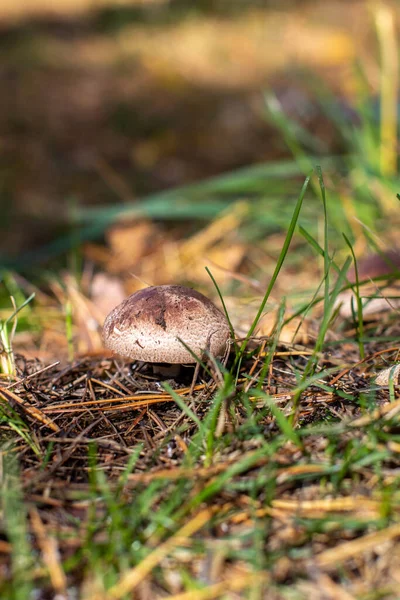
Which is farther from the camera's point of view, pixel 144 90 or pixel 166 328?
pixel 144 90

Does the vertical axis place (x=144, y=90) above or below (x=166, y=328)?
above

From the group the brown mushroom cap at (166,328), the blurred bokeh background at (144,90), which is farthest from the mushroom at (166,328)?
the blurred bokeh background at (144,90)

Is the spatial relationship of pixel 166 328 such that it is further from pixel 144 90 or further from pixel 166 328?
pixel 144 90

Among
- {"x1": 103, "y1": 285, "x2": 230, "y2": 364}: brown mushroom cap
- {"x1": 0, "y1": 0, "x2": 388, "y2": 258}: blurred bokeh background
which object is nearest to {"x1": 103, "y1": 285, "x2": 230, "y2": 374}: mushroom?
{"x1": 103, "y1": 285, "x2": 230, "y2": 364}: brown mushroom cap

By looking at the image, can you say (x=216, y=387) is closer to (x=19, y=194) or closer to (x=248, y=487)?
(x=248, y=487)

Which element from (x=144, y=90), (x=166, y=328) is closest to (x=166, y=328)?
(x=166, y=328)

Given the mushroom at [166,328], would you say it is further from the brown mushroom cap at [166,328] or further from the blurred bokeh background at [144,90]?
the blurred bokeh background at [144,90]

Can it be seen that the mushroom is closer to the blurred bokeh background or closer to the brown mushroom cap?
the brown mushroom cap
